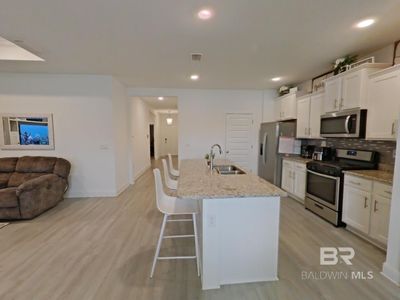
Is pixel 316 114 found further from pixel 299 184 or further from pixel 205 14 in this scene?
pixel 205 14

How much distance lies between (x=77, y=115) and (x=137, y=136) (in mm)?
2189

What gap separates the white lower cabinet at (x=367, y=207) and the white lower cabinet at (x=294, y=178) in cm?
103

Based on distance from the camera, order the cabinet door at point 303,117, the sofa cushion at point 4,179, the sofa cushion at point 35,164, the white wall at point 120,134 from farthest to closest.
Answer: the white wall at point 120,134 < the cabinet door at point 303,117 < the sofa cushion at point 35,164 < the sofa cushion at point 4,179

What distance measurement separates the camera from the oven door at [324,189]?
314 centimetres

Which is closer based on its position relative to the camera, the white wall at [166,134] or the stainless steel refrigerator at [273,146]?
the stainless steel refrigerator at [273,146]

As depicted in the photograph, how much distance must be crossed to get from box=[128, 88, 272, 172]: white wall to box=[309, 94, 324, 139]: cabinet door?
197cm

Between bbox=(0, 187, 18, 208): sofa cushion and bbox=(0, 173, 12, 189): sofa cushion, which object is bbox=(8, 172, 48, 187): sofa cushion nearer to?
bbox=(0, 173, 12, 189): sofa cushion

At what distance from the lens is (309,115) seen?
421cm

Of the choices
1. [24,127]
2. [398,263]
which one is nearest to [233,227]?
[398,263]

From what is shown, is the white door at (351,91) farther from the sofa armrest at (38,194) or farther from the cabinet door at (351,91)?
the sofa armrest at (38,194)

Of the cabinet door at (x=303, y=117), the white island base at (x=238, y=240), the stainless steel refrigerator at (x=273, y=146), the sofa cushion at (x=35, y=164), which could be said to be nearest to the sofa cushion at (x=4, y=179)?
the sofa cushion at (x=35, y=164)

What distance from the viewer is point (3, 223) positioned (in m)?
3.32

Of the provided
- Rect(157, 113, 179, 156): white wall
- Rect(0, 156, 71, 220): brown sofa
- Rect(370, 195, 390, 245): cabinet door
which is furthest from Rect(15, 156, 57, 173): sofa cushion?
Rect(157, 113, 179, 156): white wall

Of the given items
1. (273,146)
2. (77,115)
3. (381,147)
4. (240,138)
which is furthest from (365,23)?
(77,115)
